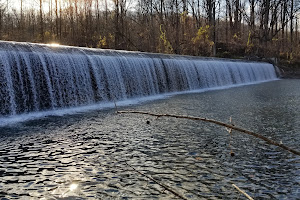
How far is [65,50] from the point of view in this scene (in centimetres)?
952

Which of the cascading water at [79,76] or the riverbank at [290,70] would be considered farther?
the riverbank at [290,70]

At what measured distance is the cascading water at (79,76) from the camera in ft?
25.5

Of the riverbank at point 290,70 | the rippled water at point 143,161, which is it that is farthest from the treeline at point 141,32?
the rippled water at point 143,161

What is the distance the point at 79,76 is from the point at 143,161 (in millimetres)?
6527

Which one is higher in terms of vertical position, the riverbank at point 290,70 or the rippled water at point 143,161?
the riverbank at point 290,70

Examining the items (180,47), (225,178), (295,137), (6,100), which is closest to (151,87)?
(6,100)

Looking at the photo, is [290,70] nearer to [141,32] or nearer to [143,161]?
[141,32]

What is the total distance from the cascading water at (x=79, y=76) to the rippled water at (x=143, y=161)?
2226 millimetres

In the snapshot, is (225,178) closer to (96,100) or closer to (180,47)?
(96,100)

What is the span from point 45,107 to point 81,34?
44.3 ft

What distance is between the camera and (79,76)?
9.55 metres

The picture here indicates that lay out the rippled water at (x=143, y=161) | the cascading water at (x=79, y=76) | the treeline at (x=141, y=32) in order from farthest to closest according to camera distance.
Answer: the treeline at (x=141, y=32) → the cascading water at (x=79, y=76) → the rippled water at (x=143, y=161)

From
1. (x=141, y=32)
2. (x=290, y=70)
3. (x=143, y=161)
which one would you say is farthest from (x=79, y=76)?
(x=290, y=70)

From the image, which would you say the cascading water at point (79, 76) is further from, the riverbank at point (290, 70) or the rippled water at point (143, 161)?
the riverbank at point (290, 70)
